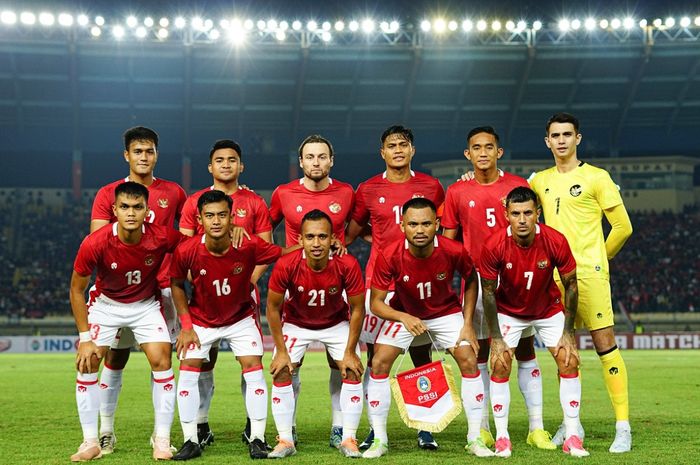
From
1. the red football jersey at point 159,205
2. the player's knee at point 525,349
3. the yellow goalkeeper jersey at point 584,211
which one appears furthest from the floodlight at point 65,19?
the player's knee at point 525,349

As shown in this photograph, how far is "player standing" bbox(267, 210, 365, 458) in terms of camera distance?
6.86 metres

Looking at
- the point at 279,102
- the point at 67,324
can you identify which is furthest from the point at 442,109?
the point at 67,324

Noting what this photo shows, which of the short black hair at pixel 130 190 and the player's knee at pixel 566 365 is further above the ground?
the short black hair at pixel 130 190

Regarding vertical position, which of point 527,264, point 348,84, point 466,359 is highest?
point 348,84

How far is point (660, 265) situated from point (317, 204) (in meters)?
29.8

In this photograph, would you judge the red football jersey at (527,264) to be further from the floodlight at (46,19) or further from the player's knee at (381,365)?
the floodlight at (46,19)

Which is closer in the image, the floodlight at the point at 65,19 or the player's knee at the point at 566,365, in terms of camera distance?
the player's knee at the point at 566,365

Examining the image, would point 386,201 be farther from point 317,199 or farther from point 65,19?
point 65,19

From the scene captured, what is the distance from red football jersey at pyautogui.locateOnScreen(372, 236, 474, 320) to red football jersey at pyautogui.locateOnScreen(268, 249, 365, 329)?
0.75 feet

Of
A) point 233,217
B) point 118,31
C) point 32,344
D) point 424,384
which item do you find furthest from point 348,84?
point 424,384

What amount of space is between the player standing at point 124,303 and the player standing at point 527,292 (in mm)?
2598

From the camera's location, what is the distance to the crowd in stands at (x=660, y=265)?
3173 centimetres

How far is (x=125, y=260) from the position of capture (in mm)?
6945

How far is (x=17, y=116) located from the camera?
34969 millimetres
